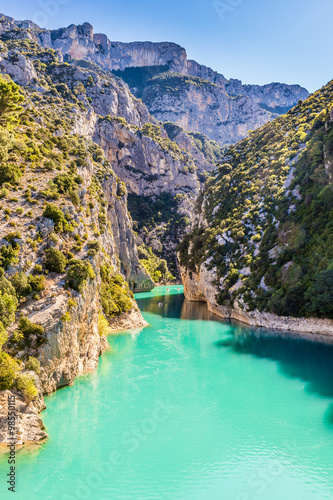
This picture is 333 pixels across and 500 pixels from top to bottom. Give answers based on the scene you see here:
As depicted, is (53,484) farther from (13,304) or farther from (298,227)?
(298,227)

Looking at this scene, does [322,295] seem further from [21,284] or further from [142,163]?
[142,163]

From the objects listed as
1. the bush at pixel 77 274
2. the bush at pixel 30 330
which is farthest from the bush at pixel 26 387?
the bush at pixel 77 274

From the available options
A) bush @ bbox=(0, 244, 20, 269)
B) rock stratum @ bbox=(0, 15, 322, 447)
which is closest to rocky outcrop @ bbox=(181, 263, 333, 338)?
rock stratum @ bbox=(0, 15, 322, 447)

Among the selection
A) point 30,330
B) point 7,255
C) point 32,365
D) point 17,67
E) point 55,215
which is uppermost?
point 17,67

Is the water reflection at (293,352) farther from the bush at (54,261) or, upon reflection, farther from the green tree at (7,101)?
the green tree at (7,101)

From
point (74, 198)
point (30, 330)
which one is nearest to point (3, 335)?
point (30, 330)
